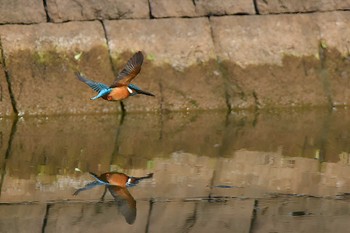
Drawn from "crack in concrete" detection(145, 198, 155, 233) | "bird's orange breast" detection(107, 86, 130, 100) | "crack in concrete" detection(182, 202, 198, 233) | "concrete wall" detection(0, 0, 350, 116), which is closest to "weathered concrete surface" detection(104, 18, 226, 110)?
"concrete wall" detection(0, 0, 350, 116)

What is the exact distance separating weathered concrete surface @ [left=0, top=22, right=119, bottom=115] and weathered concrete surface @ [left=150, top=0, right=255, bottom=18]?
61cm

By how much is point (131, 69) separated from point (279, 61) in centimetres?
302

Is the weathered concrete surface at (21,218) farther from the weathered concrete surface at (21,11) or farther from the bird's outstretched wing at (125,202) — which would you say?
the weathered concrete surface at (21,11)

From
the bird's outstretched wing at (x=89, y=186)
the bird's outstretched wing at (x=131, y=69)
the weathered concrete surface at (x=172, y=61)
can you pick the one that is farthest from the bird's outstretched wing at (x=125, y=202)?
the weathered concrete surface at (x=172, y=61)

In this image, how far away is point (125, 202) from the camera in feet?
22.1

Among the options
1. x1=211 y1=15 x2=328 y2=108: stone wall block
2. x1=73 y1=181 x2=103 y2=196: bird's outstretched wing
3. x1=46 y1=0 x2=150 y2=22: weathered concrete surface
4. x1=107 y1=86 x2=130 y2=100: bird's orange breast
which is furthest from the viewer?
x1=211 y1=15 x2=328 y2=108: stone wall block

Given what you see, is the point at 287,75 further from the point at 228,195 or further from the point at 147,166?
the point at 228,195

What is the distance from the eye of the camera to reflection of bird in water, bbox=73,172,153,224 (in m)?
6.46

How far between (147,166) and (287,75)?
326 centimetres

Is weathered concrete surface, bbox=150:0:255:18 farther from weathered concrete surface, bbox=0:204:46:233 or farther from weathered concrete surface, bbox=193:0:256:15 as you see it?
weathered concrete surface, bbox=0:204:46:233

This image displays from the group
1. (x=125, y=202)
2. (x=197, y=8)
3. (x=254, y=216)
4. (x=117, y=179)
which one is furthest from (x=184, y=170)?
(x=197, y=8)

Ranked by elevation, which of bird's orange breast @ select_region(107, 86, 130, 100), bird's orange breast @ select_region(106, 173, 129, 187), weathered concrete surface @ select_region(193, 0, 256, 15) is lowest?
bird's orange breast @ select_region(106, 173, 129, 187)

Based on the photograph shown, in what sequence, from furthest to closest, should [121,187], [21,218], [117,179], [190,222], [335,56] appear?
1. [335,56]
2. [117,179]
3. [121,187]
4. [21,218]
5. [190,222]

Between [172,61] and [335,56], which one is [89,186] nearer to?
[172,61]
